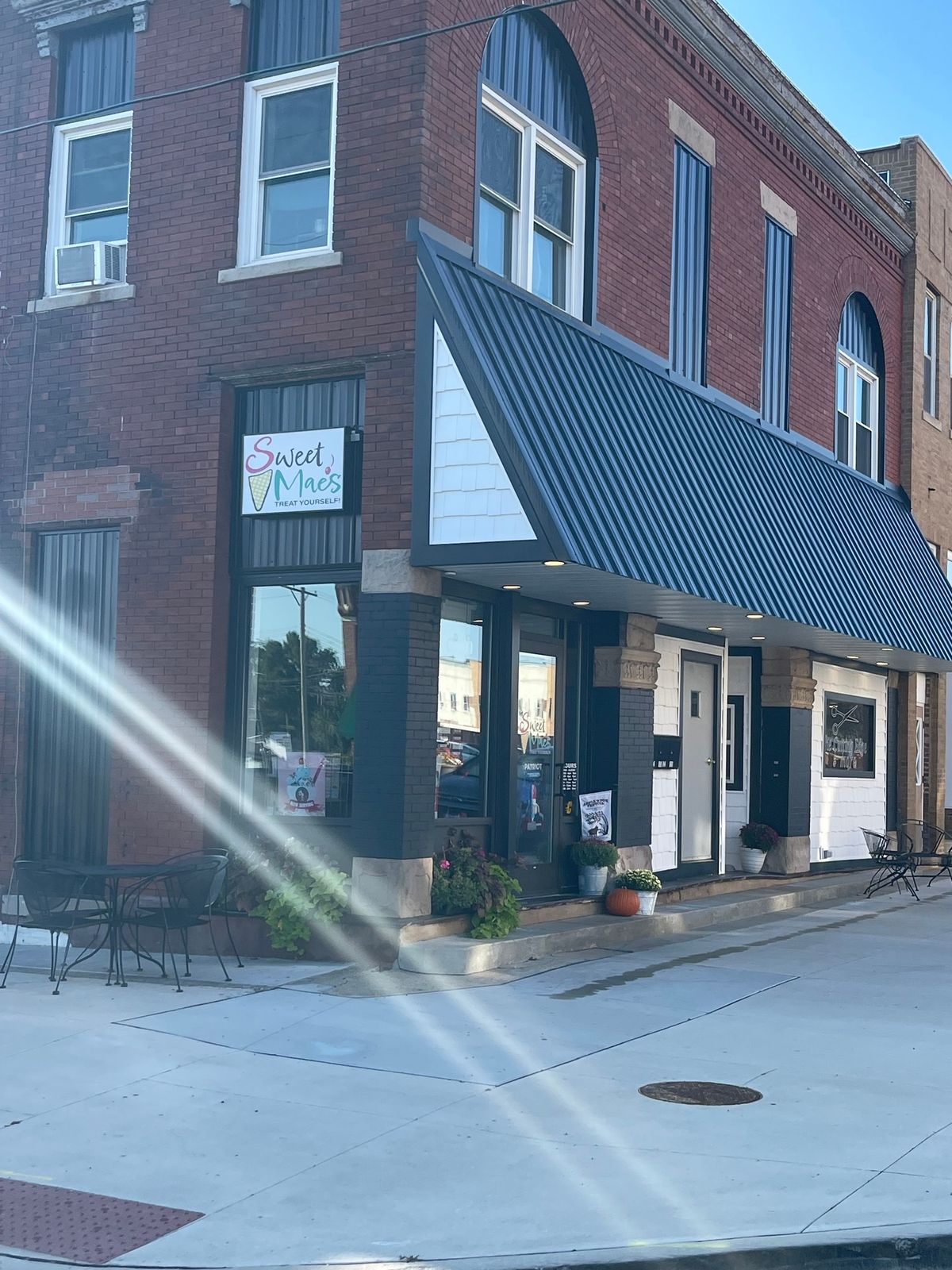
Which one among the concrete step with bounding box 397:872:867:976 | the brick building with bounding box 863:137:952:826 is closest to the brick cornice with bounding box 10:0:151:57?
the concrete step with bounding box 397:872:867:976

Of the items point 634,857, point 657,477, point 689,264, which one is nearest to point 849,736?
point 634,857

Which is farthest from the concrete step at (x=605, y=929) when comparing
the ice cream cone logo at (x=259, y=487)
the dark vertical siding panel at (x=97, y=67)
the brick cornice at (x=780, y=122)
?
the brick cornice at (x=780, y=122)

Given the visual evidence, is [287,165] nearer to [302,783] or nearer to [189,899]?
[302,783]

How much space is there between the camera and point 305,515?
39.4ft

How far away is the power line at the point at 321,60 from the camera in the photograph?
11.4 meters

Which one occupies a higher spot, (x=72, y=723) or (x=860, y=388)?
(x=860, y=388)

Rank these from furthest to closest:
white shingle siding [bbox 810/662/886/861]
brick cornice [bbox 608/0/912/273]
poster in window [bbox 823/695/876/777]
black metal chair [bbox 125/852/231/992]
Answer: poster in window [bbox 823/695/876/777] → white shingle siding [bbox 810/662/886/861] → brick cornice [bbox 608/0/912/273] → black metal chair [bbox 125/852/231/992]

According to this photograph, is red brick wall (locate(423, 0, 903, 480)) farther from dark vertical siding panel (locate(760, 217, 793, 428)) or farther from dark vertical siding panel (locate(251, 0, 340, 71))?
dark vertical siding panel (locate(251, 0, 340, 71))

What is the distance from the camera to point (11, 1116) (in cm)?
729

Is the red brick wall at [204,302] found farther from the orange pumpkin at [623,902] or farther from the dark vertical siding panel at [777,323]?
the orange pumpkin at [623,902]

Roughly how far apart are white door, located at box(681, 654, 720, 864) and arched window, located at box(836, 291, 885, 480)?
5.11 metres

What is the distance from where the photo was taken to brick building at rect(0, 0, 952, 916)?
37.0 ft

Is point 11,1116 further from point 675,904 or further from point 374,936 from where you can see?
point 675,904

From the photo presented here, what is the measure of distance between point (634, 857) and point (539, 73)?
7.48 meters
